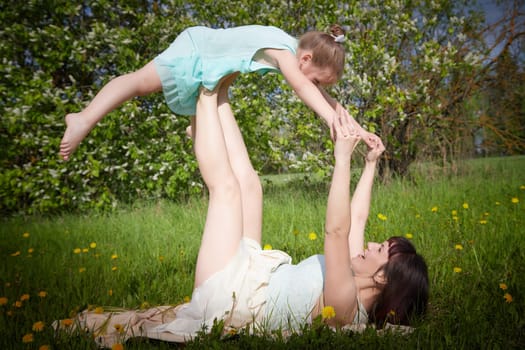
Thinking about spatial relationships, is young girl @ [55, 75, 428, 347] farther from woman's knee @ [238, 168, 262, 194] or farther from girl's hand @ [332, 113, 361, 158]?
woman's knee @ [238, 168, 262, 194]

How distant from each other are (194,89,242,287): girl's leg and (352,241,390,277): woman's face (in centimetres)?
52

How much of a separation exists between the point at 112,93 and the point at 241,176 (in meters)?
0.82

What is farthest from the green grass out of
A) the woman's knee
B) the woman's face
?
Result: the woman's knee

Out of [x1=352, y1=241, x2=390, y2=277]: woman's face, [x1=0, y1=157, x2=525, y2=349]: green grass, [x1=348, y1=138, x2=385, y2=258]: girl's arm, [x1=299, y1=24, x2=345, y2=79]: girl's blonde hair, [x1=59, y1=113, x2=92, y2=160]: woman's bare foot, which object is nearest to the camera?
[x1=0, y1=157, x2=525, y2=349]: green grass

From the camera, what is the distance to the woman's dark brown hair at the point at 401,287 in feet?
5.54

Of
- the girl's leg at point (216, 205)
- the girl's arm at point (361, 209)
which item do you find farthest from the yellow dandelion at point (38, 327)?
the girl's arm at point (361, 209)

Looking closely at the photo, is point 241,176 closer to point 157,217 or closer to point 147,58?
point 157,217

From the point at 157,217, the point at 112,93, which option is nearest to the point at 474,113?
the point at 157,217

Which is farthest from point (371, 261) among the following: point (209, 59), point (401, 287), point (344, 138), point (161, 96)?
point (161, 96)

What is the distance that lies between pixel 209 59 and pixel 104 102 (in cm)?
59

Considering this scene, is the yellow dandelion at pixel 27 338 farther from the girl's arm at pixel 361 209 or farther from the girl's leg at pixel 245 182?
the girl's arm at pixel 361 209

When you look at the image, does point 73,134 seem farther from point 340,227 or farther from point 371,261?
point 371,261

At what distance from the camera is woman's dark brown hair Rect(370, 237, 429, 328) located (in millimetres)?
1688

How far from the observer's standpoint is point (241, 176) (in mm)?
2223
